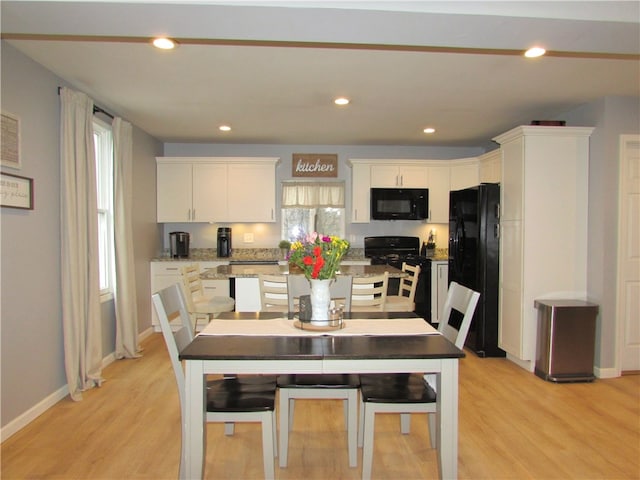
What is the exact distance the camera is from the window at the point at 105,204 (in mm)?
4008

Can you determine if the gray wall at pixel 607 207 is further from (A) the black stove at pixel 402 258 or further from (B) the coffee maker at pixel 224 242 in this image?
(B) the coffee maker at pixel 224 242

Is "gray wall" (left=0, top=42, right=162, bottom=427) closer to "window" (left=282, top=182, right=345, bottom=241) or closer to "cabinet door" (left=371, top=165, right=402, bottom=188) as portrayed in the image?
"window" (left=282, top=182, right=345, bottom=241)

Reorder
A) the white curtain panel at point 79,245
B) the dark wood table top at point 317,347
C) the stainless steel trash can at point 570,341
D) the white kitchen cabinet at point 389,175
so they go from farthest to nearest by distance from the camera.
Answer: the white kitchen cabinet at point 389,175, the stainless steel trash can at point 570,341, the white curtain panel at point 79,245, the dark wood table top at point 317,347

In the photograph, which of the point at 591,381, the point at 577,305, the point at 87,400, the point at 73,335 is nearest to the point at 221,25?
the point at 73,335

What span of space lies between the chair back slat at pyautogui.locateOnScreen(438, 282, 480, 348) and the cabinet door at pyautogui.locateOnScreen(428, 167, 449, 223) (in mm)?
3441

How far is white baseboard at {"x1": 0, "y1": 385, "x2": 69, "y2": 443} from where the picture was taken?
2.58 m

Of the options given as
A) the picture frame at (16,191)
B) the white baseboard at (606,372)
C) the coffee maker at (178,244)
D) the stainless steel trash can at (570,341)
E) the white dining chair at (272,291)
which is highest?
the picture frame at (16,191)

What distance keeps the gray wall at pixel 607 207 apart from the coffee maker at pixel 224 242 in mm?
4021

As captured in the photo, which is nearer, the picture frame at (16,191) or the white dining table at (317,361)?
the white dining table at (317,361)

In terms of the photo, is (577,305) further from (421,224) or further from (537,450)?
(421,224)

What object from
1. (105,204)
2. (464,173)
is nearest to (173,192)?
(105,204)

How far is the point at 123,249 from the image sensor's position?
4.04m

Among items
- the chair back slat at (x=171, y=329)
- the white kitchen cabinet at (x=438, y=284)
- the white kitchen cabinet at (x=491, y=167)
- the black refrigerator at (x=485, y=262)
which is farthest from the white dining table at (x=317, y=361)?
the white kitchen cabinet at (x=438, y=284)

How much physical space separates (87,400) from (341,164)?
4.07 metres
